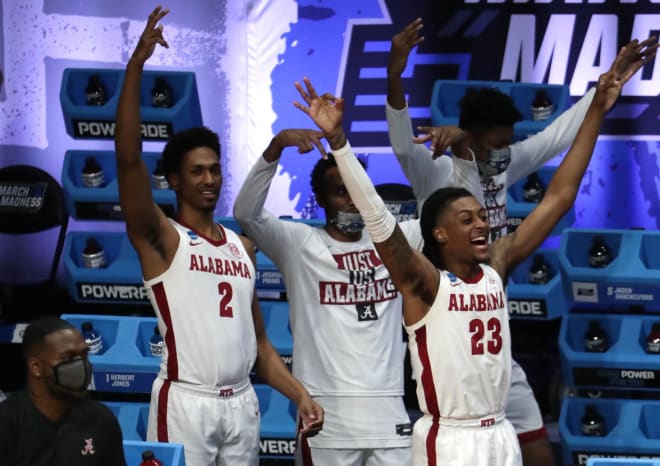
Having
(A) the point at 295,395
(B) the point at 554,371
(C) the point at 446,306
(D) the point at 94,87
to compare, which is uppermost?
(D) the point at 94,87

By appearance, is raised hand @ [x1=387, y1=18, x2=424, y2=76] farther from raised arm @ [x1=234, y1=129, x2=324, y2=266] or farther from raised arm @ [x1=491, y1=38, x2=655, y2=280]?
raised arm @ [x1=491, y1=38, x2=655, y2=280]

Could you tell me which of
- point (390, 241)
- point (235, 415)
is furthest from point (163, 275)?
point (390, 241)

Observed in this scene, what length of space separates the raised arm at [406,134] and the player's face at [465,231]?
2.82 feet

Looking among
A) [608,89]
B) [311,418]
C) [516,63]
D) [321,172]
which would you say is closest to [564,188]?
[608,89]

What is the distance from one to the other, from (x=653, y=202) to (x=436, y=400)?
329 centimetres

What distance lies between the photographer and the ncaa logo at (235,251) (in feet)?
17.4

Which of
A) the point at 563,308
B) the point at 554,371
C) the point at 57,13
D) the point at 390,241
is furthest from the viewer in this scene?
the point at 57,13

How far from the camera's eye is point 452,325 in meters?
4.78

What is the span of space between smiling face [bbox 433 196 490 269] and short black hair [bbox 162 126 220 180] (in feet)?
3.19

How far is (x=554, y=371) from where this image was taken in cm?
748

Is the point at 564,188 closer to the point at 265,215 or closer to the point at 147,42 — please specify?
the point at 265,215

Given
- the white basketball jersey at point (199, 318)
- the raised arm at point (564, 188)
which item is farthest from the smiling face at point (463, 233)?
the white basketball jersey at point (199, 318)

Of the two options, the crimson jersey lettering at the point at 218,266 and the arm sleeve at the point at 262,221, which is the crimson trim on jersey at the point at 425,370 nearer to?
the crimson jersey lettering at the point at 218,266

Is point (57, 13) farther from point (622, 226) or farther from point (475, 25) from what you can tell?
point (622, 226)
